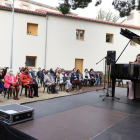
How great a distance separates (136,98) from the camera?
631 centimetres

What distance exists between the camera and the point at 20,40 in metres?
11.5

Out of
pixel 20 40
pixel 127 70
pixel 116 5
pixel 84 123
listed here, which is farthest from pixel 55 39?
pixel 84 123

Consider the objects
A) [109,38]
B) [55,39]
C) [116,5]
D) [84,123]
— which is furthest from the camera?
[109,38]

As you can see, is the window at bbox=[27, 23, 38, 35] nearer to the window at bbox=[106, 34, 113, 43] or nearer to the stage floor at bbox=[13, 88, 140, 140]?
the window at bbox=[106, 34, 113, 43]

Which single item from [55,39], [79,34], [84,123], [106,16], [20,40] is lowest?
[84,123]

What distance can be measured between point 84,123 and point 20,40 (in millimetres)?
9292

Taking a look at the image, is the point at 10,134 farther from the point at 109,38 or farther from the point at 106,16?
the point at 106,16

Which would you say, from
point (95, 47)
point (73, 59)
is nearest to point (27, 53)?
point (73, 59)

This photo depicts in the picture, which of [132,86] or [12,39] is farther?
[12,39]

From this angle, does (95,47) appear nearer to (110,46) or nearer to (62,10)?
(110,46)

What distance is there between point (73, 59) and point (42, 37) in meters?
3.06

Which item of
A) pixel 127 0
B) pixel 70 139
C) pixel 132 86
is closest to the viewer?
pixel 70 139

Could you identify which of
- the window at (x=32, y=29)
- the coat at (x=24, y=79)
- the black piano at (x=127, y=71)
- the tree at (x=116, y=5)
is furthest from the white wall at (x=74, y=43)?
the black piano at (x=127, y=71)

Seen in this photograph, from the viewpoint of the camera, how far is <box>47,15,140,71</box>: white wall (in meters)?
12.4
